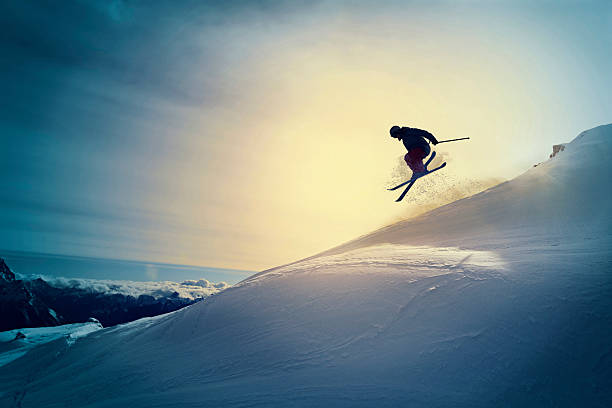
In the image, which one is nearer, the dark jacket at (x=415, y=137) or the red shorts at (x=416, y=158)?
the dark jacket at (x=415, y=137)

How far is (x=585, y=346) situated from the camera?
138 inches

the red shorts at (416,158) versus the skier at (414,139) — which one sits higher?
the skier at (414,139)

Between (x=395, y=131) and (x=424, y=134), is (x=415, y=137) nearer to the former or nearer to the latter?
(x=424, y=134)

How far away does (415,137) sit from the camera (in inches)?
429

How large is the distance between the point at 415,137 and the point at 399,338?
834 cm

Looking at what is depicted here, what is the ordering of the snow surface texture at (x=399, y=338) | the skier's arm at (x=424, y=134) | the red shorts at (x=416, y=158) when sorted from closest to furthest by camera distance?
the snow surface texture at (x=399, y=338) → the skier's arm at (x=424, y=134) → the red shorts at (x=416, y=158)

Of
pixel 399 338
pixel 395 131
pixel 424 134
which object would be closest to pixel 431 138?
pixel 424 134

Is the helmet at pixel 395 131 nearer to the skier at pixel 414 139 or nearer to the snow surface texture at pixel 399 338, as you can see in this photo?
the skier at pixel 414 139

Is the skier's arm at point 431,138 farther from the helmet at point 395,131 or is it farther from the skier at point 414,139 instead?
the helmet at point 395,131

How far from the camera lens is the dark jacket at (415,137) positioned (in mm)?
10789

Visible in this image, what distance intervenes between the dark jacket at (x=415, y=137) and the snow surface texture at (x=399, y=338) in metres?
3.74

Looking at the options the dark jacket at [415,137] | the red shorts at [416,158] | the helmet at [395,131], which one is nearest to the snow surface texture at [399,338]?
the red shorts at [416,158]

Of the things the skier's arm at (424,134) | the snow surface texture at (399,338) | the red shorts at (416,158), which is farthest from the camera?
the red shorts at (416,158)

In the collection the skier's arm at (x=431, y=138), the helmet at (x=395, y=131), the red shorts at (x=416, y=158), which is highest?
the helmet at (x=395, y=131)
